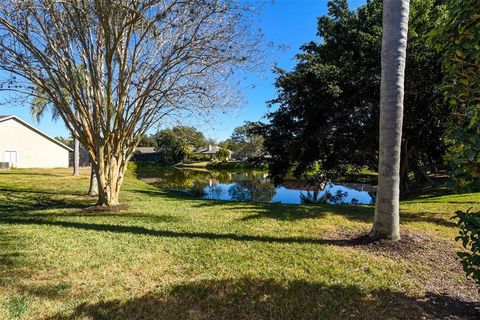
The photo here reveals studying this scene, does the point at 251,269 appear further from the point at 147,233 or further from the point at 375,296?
the point at 147,233

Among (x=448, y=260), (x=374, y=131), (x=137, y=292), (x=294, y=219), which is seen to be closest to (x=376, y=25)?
(x=374, y=131)

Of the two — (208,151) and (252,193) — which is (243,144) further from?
(252,193)

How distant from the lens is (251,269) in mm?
4465

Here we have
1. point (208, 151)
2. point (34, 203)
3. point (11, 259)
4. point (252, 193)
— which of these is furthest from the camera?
point (208, 151)

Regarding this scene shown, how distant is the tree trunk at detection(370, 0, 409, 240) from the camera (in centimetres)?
538

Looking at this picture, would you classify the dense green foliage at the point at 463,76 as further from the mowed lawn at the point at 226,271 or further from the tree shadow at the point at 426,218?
the tree shadow at the point at 426,218

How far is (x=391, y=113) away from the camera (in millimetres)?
5383

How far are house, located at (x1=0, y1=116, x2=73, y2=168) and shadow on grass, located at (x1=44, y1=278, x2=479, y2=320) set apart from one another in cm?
3712

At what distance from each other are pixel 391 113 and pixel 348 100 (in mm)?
9426

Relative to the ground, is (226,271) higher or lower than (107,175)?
lower

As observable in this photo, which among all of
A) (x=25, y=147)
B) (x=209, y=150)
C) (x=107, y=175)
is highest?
(x=209, y=150)

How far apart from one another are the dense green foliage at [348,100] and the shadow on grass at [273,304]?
35.2 feet

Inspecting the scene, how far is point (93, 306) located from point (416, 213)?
820cm

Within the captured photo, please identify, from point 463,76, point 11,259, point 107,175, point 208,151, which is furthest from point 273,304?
point 208,151
